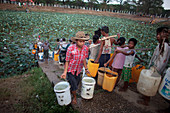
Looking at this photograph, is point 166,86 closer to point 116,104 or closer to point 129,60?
point 129,60

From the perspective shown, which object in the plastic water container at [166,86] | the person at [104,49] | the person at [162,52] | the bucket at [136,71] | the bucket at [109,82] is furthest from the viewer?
the bucket at [136,71]

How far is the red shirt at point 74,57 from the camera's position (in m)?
2.14

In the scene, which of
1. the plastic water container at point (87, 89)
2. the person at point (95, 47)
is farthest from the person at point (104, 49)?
the plastic water container at point (87, 89)

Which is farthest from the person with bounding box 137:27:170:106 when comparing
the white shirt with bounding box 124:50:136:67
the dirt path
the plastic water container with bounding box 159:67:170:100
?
the white shirt with bounding box 124:50:136:67

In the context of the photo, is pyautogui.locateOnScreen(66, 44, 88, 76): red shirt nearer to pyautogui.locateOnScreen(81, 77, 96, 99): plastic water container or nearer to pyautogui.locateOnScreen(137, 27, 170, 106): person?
pyautogui.locateOnScreen(81, 77, 96, 99): plastic water container

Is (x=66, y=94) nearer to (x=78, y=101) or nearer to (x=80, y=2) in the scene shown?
(x=78, y=101)

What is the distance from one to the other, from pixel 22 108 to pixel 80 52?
7.00ft

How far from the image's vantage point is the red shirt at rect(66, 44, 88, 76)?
7.02 feet

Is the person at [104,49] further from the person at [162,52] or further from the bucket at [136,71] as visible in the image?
the person at [162,52]

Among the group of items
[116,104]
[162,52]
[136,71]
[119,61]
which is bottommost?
[116,104]

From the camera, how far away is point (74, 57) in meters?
2.18

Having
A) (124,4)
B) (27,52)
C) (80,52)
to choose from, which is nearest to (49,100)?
(80,52)

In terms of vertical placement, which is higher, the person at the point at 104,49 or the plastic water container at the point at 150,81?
the person at the point at 104,49

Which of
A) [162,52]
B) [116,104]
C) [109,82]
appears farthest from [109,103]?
[162,52]
